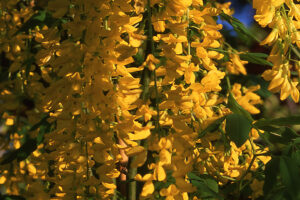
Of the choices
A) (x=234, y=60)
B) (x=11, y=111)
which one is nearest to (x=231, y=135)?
(x=234, y=60)

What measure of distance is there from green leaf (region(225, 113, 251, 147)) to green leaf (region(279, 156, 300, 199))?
0.10 m

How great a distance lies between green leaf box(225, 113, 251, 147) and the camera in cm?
84

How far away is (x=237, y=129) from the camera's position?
864mm

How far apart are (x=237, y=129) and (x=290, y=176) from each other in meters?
0.17

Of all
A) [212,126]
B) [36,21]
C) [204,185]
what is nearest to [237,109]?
[212,126]

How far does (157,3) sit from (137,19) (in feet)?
0.19

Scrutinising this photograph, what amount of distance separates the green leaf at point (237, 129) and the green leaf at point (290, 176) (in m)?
0.10

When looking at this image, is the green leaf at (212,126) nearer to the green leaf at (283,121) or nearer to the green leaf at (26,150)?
the green leaf at (283,121)

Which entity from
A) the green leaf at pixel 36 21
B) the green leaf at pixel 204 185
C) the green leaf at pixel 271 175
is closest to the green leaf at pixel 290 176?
the green leaf at pixel 271 175

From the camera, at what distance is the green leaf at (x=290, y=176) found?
2.29ft

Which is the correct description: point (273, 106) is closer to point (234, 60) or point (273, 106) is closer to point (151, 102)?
point (234, 60)

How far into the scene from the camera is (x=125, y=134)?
2.77 feet

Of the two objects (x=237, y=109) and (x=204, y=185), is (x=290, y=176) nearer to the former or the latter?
(x=204, y=185)

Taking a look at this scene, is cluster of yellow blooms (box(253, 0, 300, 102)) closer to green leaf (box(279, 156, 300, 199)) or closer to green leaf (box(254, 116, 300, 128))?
green leaf (box(254, 116, 300, 128))
